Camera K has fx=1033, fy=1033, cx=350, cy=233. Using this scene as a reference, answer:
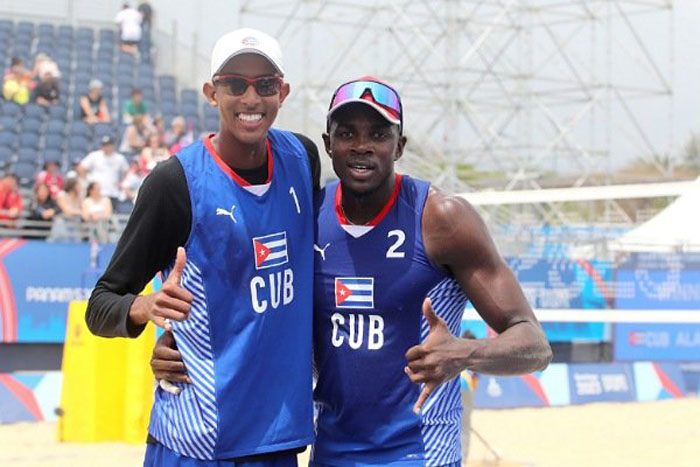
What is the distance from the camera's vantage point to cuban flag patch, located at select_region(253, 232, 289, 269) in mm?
2828

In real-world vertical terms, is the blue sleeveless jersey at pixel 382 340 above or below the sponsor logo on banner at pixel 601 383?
above

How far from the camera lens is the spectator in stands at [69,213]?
11.3 metres

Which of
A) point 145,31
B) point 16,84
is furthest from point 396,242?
point 145,31

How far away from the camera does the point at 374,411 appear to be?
9.38 ft

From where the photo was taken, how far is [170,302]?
2.57m

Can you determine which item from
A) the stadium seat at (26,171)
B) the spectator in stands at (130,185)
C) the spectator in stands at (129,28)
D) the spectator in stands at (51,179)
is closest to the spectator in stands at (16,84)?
the stadium seat at (26,171)

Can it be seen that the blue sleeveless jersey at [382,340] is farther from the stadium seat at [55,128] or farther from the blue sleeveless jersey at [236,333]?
the stadium seat at [55,128]

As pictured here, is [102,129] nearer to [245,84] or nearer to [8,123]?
[8,123]

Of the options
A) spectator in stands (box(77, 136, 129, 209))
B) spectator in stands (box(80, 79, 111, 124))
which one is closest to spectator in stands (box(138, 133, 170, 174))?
spectator in stands (box(77, 136, 129, 209))

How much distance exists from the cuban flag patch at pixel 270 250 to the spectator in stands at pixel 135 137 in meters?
11.2

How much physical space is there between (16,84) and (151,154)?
2878mm

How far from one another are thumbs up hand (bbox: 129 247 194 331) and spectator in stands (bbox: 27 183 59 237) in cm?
904

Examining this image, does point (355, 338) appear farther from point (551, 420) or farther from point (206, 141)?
point (551, 420)

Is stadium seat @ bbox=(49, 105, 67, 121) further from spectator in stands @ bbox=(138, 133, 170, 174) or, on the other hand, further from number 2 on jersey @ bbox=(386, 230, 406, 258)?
number 2 on jersey @ bbox=(386, 230, 406, 258)
